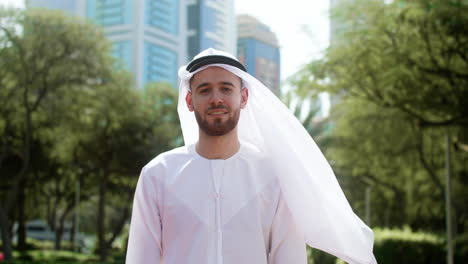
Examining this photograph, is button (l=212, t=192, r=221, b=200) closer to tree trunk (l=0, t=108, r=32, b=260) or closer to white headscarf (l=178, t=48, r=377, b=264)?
white headscarf (l=178, t=48, r=377, b=264)

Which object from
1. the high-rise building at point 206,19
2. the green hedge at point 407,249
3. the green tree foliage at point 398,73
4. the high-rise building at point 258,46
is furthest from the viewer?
the high-rise building at point 206,19

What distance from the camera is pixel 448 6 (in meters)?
14.7

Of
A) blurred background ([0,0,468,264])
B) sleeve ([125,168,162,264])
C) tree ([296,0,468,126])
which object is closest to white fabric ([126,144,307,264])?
sleeve ([125,168,162,264])

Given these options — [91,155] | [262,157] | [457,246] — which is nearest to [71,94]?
[91,155]

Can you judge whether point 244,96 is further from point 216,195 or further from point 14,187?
point 14,187

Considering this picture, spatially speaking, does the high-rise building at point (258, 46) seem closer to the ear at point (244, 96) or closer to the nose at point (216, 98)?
the ear at point (244, 96)

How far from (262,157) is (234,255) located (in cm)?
55

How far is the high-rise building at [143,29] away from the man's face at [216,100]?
5521 inches

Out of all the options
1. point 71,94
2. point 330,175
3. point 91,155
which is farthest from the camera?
point 91,155

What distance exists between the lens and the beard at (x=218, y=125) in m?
3.32

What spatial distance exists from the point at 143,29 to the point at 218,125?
473ft

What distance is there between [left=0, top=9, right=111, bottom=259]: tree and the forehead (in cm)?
2208

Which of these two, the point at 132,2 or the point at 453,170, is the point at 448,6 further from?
the point at 132,2

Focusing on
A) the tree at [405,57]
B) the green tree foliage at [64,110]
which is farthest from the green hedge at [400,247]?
the green tree foliage at [64,110]
